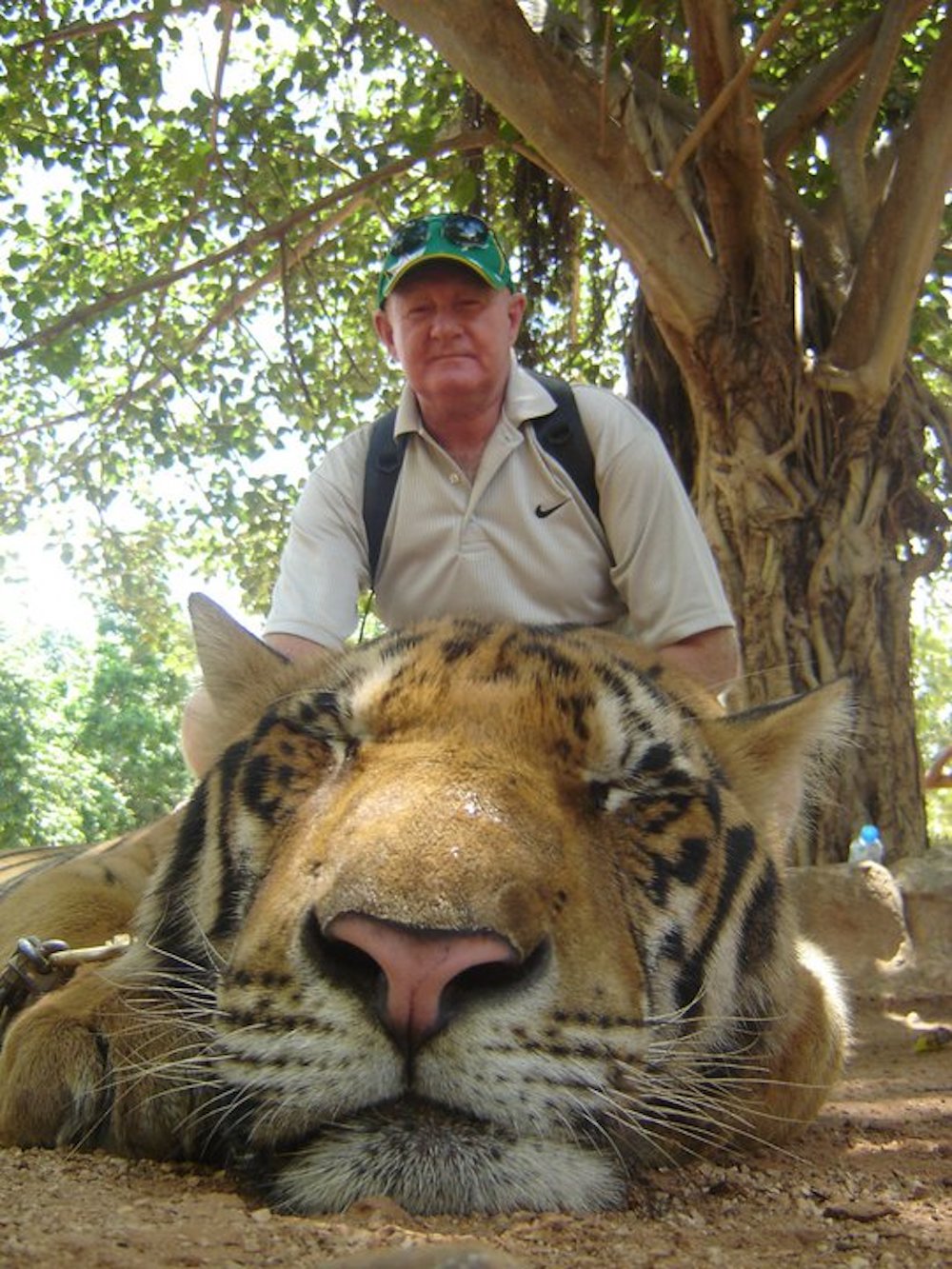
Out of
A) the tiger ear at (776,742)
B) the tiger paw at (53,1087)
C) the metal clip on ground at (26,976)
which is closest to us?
the tiger paw at (53,1087)

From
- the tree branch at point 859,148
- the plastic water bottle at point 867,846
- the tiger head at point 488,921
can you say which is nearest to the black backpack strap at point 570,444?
the tiger head at point 488,921

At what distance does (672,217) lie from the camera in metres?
6.29

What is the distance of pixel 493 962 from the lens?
181cm

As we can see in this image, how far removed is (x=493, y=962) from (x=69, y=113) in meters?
7.31

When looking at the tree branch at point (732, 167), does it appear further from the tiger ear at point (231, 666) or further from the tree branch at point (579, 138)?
the tiger ear at point (231, 666)

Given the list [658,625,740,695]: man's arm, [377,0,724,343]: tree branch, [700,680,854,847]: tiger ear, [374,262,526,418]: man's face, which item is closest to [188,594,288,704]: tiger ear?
[700,680,854,847]: tiger ear

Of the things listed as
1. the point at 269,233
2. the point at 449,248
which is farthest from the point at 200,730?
the point at 269,233

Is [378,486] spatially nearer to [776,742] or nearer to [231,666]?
[231,666]

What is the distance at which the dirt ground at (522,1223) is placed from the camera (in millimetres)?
1495

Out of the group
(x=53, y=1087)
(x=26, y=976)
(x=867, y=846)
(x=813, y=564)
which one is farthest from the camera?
(x=813, y=564)

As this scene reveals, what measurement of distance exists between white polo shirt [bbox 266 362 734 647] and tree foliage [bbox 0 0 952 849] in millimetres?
2058

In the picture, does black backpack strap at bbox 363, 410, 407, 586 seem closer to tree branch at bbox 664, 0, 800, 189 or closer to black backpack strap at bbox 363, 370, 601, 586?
black backpack strap at bbox 363, 370, 601, 586

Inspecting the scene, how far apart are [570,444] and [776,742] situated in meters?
1.53

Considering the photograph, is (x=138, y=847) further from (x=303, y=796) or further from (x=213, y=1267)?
(x=213, y=1267)
